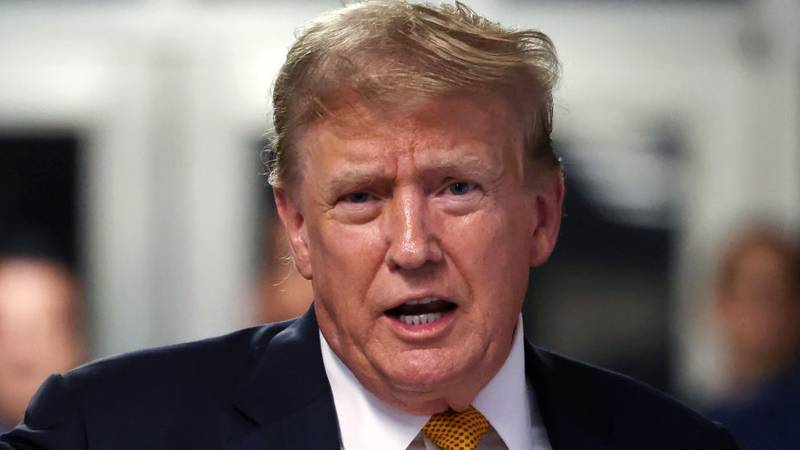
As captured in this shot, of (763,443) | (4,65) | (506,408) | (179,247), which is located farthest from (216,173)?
(506,408)

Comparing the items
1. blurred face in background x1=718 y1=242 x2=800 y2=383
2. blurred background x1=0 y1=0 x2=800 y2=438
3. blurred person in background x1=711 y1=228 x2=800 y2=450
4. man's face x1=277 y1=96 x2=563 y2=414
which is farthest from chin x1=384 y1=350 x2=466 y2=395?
blurred background x1=0 y1=0 x2=800 y2=438

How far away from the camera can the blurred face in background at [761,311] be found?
4.93 m

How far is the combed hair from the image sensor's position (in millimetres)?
2656

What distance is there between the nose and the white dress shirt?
10.9 inches

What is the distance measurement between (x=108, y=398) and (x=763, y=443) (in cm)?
245

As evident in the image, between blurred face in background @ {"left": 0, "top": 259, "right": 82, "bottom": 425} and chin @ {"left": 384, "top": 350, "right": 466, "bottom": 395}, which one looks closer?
chin @ {"left": 384, "top": 350, "right": 466, "bottom": 395}

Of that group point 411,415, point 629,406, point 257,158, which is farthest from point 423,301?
point 257,158

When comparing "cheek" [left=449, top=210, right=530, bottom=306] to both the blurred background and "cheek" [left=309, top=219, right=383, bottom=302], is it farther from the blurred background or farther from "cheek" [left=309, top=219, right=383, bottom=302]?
the blurred background

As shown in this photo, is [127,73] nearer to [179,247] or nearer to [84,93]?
[84,93]

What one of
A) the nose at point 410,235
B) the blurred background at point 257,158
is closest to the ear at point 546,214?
the nose at point 410,235

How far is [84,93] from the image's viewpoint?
230 inches

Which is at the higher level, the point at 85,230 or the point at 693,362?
the point at 85,230

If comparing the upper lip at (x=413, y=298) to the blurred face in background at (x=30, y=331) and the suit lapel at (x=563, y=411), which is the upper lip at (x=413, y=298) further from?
the blurred face in background at (x=30, y=331)

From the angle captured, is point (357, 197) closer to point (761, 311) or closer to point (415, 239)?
point (415, 239)
